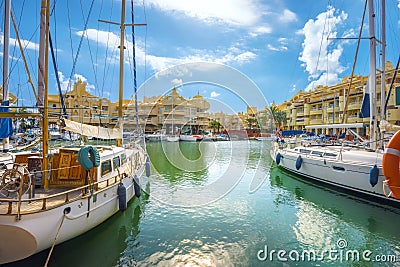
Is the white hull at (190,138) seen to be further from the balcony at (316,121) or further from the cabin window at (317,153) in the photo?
the cabin window at (317,153)

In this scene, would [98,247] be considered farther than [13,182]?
Yes

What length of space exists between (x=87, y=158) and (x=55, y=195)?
1275mm

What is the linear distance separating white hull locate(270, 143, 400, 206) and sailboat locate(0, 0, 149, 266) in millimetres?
A: 10339

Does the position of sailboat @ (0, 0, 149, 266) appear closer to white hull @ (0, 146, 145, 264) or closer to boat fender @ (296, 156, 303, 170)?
white hull @ (0, 146, 145, 264)

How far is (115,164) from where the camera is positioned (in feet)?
31.3

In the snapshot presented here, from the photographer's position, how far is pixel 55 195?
5594 millimetres

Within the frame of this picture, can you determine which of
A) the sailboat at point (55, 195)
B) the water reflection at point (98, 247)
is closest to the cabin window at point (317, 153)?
the sailboat at point (55, 195)

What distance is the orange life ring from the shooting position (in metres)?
8.52

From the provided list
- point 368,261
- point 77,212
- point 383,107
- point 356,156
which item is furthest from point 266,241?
point 383,107

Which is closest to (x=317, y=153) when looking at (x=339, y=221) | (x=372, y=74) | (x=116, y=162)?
(x=372, y=74)

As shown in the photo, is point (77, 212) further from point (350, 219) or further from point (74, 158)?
point (350, 219)

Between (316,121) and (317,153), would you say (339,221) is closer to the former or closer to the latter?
(317,153)

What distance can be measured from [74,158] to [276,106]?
248 feet

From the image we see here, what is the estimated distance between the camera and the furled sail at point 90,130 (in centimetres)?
790
